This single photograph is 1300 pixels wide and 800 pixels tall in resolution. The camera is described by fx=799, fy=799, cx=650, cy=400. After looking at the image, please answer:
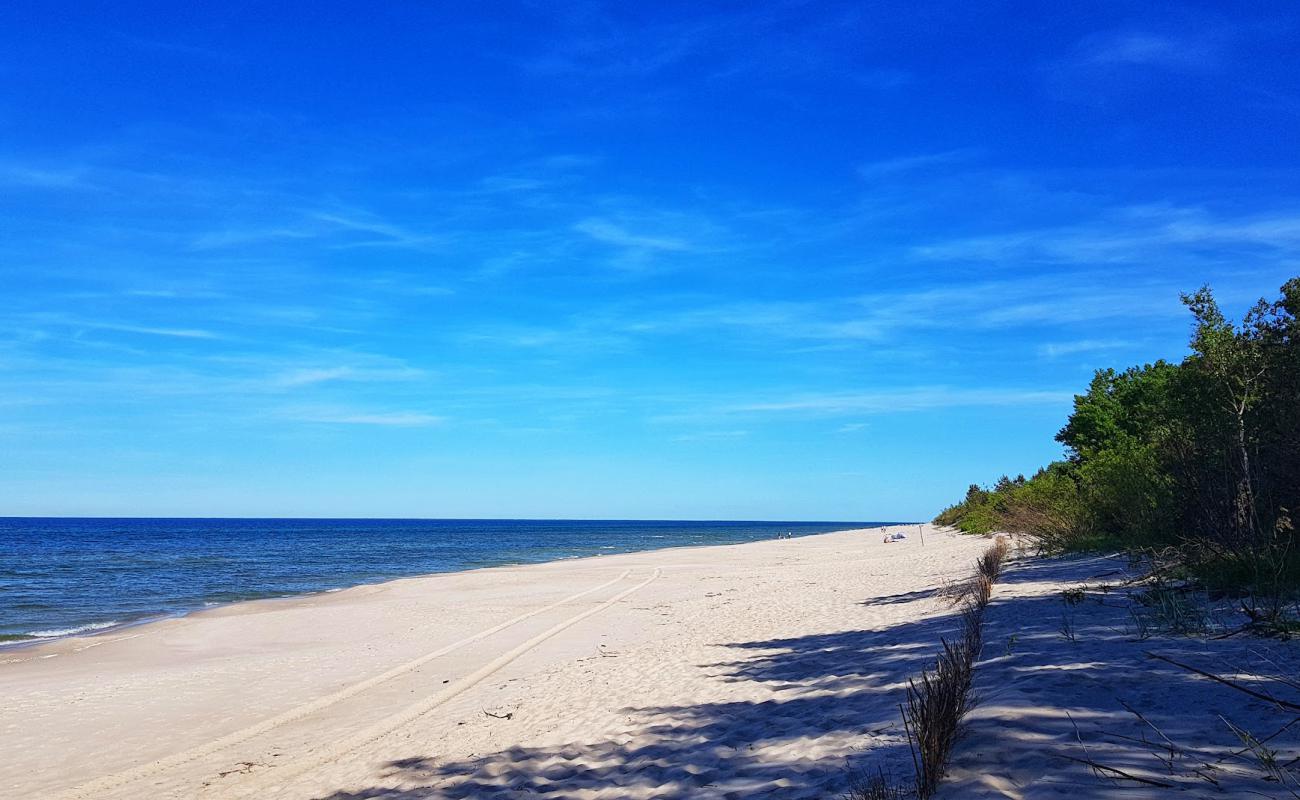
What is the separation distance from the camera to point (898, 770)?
5.08 meters

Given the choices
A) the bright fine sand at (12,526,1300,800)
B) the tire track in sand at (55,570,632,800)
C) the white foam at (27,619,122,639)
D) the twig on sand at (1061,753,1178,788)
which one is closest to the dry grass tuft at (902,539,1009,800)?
the bright fine sand at (12,526,1300,800)

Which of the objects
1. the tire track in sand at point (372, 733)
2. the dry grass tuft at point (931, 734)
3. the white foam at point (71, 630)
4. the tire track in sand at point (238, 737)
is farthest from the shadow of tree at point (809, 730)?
the white foam at point (71, 630)

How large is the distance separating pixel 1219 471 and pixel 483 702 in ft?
37.8

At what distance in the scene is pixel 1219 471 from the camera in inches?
490

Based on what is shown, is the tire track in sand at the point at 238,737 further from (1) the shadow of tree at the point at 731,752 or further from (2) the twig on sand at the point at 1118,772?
(2) the twig on sand at the point at 1118,772

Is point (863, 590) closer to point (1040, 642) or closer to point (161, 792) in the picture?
point (1040, 642)

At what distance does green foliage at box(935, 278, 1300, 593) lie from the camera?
9.79 meters

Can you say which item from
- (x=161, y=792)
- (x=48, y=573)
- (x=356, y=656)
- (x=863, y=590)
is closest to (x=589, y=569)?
(x=863, y=590)

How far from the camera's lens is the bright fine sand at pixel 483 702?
6.62 metres

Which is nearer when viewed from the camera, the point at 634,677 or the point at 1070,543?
the point at 634,677

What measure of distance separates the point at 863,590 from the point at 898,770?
14.2 meters

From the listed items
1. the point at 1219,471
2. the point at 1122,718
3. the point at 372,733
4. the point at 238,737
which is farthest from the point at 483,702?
the point at 1219,471

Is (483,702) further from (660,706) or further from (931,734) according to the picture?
(931,734)

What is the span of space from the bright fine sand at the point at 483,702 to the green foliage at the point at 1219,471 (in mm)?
3679
